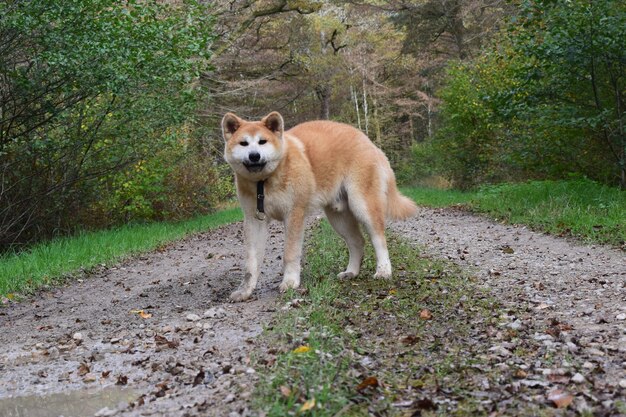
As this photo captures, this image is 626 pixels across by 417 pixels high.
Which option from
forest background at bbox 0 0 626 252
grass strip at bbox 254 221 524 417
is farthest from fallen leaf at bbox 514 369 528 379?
forest background at bbox 0 0 626 252

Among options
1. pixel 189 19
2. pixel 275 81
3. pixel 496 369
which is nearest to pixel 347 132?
pixel 496 369

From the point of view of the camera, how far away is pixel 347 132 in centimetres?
703

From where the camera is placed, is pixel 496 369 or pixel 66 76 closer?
pixel 496 369

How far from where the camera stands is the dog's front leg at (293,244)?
6438 mm

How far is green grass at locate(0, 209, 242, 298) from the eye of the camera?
822 cm

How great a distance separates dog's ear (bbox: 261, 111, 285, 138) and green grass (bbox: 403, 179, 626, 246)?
16.3 feet

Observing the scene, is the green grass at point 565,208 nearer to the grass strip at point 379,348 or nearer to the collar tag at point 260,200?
the grass strip at point 379,348

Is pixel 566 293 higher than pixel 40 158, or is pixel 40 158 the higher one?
pixel 40 158

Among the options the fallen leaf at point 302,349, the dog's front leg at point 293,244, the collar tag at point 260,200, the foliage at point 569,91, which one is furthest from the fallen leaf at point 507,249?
the fallen leaf at point 302,349

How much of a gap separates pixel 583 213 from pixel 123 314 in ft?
26.3

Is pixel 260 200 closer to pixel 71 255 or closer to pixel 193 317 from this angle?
pixel 193 317

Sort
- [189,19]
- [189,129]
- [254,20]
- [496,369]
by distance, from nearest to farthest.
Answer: [496,369], [189,19], [189,129], [254,20]

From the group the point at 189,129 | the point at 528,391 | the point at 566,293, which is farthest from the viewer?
the point at 189,129

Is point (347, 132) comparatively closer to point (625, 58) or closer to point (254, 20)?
point (625, 58)
